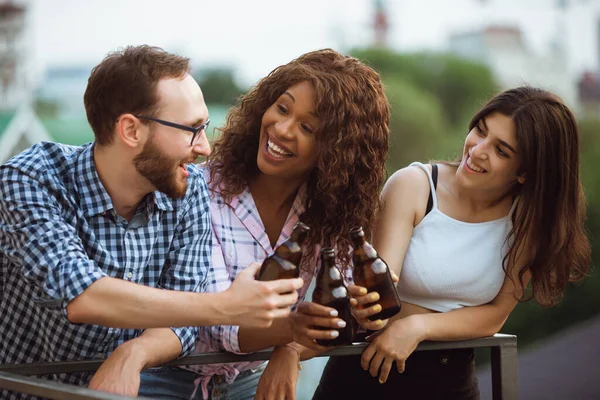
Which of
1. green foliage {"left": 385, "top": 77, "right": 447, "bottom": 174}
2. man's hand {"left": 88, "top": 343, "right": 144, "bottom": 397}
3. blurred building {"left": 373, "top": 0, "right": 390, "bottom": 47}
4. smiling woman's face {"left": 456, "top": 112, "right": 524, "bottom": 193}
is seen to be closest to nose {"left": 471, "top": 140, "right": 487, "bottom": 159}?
smiling woman's face {"left": 456, "top": 112, "right": 524, "bottom": 193}

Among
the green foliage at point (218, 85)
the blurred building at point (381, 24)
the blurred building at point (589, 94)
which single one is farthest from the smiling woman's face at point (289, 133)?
the blurred building at point (381, 24)

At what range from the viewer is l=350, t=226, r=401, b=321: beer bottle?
1802 millimetres

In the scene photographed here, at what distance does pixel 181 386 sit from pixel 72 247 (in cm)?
61

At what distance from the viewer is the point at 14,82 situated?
1616 cm

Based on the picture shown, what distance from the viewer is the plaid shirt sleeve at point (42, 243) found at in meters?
1.61

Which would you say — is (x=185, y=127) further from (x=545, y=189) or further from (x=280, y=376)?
(x=545, y=189)

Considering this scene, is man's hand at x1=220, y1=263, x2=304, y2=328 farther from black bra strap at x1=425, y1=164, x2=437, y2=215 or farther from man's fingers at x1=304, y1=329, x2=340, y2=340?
black bra strap at x1=425, y1=164, x2=437, y2=215

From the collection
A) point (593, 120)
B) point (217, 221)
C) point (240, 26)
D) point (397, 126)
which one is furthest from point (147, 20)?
point (217, 221)

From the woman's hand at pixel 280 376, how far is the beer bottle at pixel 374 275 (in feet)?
0.79

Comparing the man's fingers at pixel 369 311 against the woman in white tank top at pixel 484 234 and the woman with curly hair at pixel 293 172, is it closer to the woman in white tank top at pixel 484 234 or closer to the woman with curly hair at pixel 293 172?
the woman with curly hair at pixel 293 172

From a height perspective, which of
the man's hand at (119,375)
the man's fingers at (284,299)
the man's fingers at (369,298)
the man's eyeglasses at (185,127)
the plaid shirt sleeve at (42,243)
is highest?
the man's eyeglasses at (185,127)

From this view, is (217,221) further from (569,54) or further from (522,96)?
(569,54)

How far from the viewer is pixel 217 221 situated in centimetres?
212

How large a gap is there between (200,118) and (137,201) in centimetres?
25
